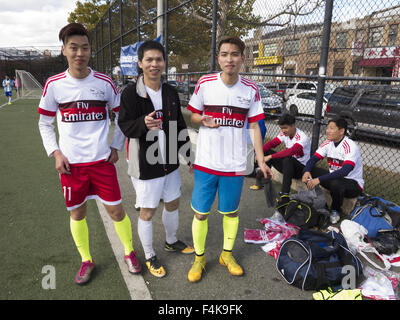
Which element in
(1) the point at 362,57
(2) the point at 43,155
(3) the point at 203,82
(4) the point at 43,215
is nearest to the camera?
(3) the point at 203,82

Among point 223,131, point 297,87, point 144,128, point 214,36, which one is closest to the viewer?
point 144,128

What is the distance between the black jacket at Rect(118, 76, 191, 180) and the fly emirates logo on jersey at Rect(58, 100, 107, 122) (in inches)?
8.8

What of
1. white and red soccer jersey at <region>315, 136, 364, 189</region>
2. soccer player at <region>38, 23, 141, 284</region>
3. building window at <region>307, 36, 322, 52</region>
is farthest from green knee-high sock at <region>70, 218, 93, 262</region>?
building window at <region>307, 36, 322, 52</region>

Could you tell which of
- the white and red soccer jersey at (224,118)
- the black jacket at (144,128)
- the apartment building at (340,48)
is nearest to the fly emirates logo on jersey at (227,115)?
Answer: the white and red soccer jersey at (224,118)

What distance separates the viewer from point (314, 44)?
175 inches

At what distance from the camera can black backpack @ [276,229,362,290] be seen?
2.52 meters

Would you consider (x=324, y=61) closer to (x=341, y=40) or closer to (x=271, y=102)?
(x=341, y=40)

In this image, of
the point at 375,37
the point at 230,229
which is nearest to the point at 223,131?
the point at 230,229

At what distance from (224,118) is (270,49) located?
3369 millimetres

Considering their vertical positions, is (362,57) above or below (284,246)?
above

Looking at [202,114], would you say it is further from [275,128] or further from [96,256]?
[275,128]

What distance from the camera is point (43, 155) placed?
674cm
